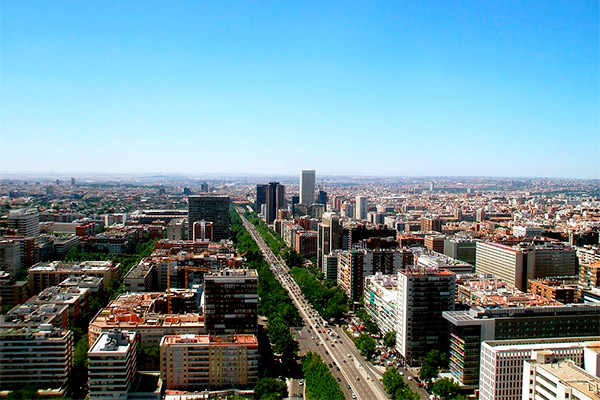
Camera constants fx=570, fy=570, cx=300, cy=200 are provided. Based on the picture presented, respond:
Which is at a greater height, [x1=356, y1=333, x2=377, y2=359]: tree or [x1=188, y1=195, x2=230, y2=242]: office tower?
[x1=188, y1=195, x2=230, y2=242]: office tower

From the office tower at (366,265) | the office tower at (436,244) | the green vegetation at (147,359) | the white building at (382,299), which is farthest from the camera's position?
the office tower at (436,244)

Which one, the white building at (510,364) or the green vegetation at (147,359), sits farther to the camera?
the green vegetation at (147,359)

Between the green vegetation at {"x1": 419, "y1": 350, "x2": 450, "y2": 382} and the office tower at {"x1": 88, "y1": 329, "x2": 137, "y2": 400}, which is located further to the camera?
the green vegetation at {"x1": 419, "y1": 350, "x2": 450, "y2": 382}

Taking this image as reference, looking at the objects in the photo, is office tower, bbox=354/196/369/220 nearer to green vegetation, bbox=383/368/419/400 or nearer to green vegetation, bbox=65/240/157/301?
green vegetation, bbox=65/240/157/301

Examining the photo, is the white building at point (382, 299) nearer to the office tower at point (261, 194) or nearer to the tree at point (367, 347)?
the tree at point (367, 347)

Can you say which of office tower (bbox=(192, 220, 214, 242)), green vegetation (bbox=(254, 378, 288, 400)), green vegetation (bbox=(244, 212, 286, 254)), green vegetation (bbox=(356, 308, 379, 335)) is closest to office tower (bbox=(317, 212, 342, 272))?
green vegetation (bbox=(244, 212, 286, 254))

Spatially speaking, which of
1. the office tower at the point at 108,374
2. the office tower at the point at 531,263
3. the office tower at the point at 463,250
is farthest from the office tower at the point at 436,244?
the office tower at the point at 108,374

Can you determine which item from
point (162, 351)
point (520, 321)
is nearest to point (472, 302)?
point (520, 321)
